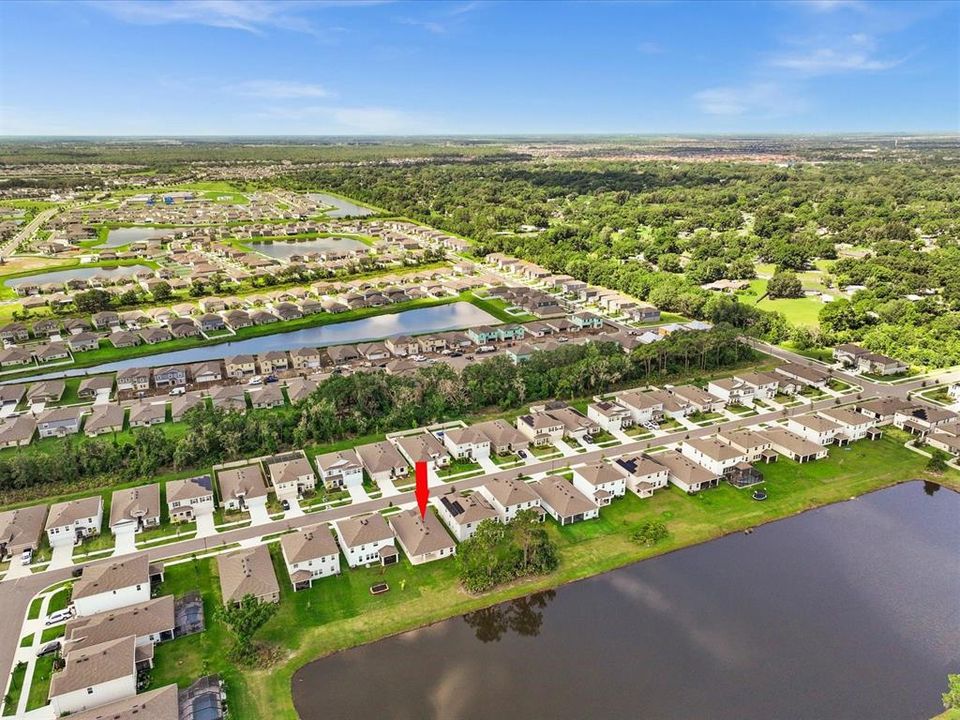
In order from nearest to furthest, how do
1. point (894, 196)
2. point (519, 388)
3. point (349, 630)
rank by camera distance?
point (349, 630) → point (519, 388) → point (894, 196)

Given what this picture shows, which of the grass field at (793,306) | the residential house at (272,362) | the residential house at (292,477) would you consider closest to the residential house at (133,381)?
the residential house at (272,362)

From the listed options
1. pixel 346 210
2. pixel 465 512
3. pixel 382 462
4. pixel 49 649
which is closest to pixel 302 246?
pixel 346 210

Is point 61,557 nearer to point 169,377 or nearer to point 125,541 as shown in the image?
point 125,541

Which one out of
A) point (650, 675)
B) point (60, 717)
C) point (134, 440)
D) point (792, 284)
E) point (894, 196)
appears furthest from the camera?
point (894, 196)

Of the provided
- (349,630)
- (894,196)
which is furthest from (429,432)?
(894,196)

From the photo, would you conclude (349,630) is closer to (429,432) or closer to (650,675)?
Answer: (650,675)

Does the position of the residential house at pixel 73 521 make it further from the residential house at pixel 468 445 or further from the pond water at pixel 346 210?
the pond water at pixel 346 210

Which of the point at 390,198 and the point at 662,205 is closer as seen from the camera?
the point at 662,205
